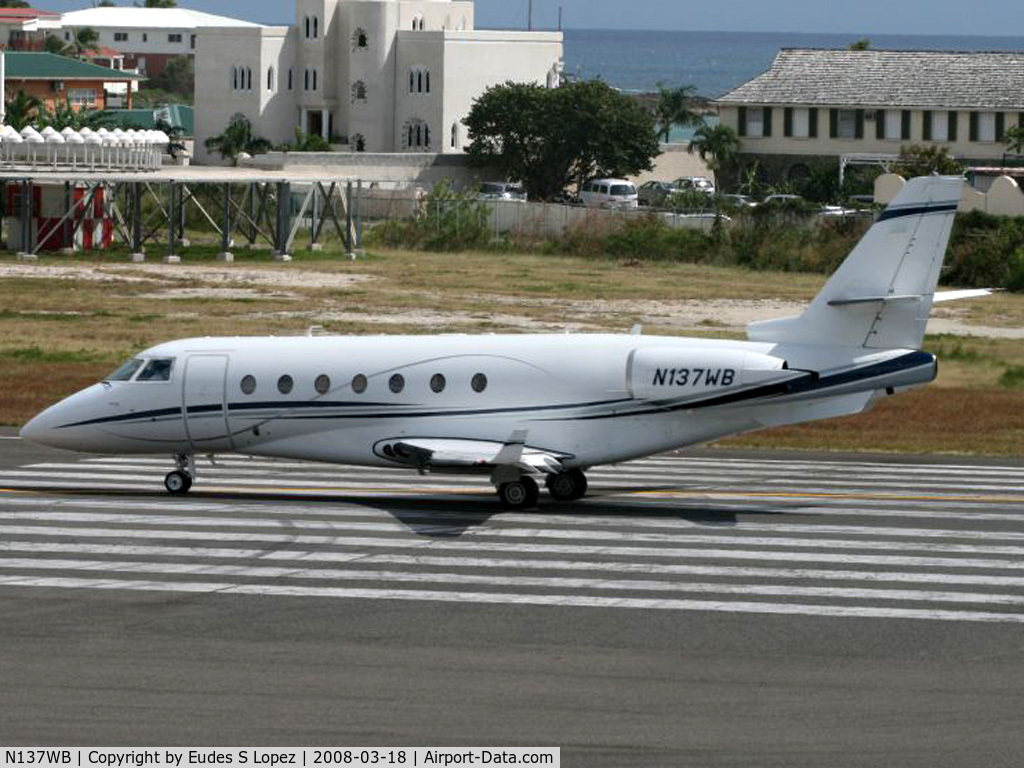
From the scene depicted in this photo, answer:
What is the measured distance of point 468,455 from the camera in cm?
2598

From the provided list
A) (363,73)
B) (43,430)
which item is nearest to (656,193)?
(363,73)

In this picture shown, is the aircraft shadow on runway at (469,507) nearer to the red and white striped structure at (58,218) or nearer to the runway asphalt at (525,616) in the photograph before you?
the runway asphalt at (525,616)

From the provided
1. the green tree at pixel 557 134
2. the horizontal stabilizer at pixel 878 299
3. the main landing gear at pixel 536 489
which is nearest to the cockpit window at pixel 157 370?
the main landing gear at pixel 536 489

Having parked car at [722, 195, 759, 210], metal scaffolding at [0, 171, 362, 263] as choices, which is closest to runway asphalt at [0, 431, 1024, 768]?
metal scaffolding at [0, 171, 362, 263]

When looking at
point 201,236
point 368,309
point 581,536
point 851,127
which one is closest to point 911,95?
point 851,127

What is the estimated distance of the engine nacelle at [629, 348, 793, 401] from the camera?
2564cm

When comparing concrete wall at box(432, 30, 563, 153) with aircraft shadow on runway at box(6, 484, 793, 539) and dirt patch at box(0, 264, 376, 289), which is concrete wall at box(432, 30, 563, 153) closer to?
dirt patch at box(0, 264, 376, 289)

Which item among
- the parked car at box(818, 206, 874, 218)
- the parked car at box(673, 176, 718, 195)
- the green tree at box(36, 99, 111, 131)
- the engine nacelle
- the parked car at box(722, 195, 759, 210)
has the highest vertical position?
the green tree at box(36, 99, 111, 131)

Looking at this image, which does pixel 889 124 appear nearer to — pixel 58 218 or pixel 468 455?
pixel 58 218

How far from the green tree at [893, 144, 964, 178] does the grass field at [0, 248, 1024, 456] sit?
1667 cm

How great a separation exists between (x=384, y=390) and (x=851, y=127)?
8229 centimetres

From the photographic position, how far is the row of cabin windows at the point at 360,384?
26750mm

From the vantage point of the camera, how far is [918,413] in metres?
39.6

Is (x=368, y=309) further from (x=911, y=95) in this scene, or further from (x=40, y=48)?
(x=40, y=48)
